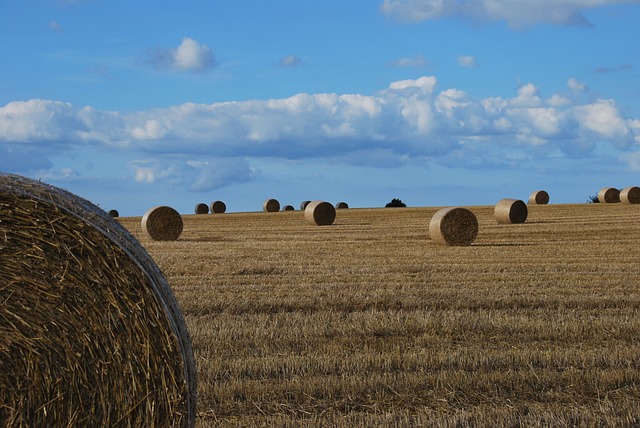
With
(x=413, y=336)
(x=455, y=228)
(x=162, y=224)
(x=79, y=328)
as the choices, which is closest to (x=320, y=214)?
(x=162, y=224)

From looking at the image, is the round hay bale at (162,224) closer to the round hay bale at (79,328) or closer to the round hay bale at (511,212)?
the round hay bale at (511,212)

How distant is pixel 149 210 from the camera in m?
25.1

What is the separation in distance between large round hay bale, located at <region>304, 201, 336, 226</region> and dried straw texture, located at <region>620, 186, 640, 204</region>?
1579 cm

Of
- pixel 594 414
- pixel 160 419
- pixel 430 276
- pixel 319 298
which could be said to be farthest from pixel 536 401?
pixel 430 276

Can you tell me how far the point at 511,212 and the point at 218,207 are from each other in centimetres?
2087

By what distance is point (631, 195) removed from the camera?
3994cm

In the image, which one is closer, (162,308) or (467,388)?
(162,308)

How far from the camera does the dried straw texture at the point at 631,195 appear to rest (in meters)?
39.9

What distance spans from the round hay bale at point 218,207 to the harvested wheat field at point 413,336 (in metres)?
27.6

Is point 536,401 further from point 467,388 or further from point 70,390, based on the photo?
point 70,390

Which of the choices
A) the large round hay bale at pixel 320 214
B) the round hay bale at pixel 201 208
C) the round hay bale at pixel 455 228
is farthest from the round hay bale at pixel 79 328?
the round hay bale at pixel 201 208

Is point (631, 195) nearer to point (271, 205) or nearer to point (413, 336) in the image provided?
point (271, 205)

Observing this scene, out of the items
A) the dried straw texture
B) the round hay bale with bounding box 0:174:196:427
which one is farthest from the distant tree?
the round hay bale with bounding box 0:174:196:427

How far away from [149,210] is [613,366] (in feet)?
61.8
